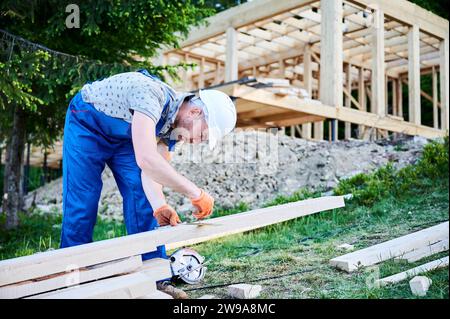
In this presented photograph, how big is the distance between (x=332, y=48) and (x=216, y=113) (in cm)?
572

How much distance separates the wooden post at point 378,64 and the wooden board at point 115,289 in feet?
23.1

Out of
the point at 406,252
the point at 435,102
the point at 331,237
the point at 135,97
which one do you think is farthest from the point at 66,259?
the point at 435,102

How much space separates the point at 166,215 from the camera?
2557mm

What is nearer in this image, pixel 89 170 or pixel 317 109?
pixel 89 170

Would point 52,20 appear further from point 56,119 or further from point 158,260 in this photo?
point 158,260

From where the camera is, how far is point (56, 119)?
562cm

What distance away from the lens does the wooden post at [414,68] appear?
28.8ft

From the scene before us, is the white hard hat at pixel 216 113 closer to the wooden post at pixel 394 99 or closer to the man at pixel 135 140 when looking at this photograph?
the man at pixel 135 140

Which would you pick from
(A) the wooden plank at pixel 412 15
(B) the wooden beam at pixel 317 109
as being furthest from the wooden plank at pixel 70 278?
(A) the wooden plank at pixel 412 15

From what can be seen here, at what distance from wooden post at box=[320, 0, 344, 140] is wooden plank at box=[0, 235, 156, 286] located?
6092mm

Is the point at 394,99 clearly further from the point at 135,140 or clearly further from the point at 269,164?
the point at 135,140

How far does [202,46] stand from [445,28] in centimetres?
495

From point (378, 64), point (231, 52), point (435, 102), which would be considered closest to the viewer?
point (378, 64)

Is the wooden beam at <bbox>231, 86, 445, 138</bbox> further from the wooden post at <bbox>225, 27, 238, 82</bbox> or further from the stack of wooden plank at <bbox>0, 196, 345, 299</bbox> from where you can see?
the stack of wooden plank at <bbox>0, 196, 345, 299</bbox>
